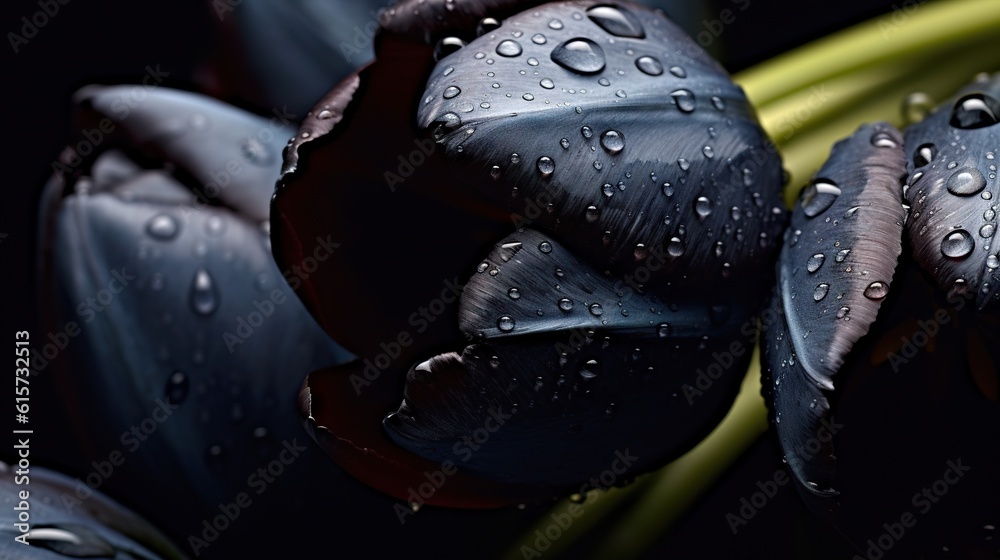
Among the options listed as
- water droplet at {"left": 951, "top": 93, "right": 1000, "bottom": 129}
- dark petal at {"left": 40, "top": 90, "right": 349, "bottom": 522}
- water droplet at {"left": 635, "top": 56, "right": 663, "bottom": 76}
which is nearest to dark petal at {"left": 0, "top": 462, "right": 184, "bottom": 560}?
dark petal at {"left": 40, "top": 90, "right": 349, "bottom": 522}

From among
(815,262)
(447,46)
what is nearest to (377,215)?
(447,46)

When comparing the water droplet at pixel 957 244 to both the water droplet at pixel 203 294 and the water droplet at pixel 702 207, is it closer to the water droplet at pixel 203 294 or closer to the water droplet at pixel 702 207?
the water droplet at pixel 702 207

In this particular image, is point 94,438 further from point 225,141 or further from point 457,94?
point 457,94

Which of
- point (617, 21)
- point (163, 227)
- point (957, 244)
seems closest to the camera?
point (957, 244)

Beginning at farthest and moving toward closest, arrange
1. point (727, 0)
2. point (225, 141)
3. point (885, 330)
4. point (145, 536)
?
point (727, 0) → point (225, 141) → point (145, 536) → point (885, 330)

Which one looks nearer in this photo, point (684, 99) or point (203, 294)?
point (684, 99)

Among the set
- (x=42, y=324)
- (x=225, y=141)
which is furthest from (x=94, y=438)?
(x=225, y=141)

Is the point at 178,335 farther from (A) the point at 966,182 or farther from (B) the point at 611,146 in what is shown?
(A) the point at 966,182

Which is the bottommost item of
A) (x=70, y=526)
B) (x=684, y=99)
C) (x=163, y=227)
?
(x=70, y=526)
